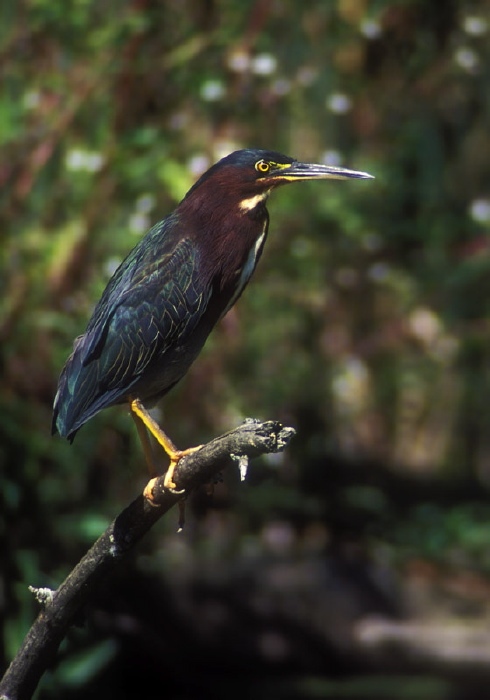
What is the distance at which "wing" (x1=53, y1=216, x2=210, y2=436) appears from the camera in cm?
182

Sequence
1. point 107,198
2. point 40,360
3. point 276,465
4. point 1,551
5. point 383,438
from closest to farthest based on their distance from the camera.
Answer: point 1,551
point 40,360
point 107,198
point 276,465
point 383,438

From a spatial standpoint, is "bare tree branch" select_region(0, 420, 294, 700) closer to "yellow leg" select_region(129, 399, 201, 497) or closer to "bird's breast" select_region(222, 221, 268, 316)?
"yellow leg" select_region(129, 399, 201, 497)

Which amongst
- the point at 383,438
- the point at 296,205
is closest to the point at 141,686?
the point at 296,205

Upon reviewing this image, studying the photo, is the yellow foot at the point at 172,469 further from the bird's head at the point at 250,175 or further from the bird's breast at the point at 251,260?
the bird's head at the point at 250,175

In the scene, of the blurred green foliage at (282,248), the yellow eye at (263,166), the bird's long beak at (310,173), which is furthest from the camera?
the blurred green foliage at (282,248)

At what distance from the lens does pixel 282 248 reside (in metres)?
4.74

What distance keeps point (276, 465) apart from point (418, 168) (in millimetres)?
1594

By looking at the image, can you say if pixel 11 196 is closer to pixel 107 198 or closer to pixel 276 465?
pixel 107 198

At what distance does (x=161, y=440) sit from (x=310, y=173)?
0.49 meters

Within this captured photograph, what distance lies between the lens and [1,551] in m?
3.30

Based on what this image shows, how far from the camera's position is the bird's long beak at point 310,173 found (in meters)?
1.65

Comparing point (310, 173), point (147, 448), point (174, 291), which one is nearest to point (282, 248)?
point (147, 448)

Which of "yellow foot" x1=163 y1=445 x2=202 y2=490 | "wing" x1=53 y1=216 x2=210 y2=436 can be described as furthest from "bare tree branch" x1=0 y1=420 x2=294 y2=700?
"wing" x1=53 y1=216 x2=210 y2=436

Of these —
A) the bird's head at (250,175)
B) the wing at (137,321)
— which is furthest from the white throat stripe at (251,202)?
the wing at (137,321)
